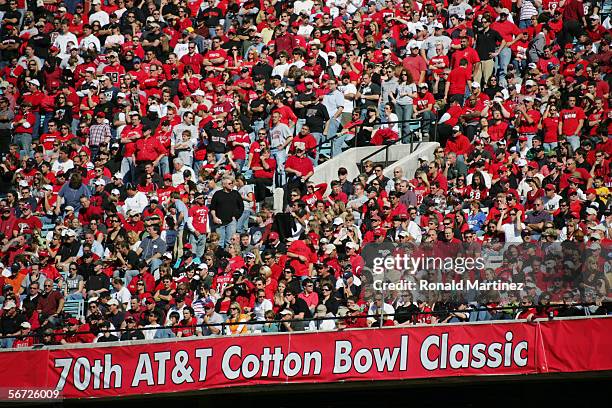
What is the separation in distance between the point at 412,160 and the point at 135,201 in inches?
180

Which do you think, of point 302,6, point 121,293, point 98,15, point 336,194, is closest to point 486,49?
point 336,194

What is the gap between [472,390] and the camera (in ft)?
63.7

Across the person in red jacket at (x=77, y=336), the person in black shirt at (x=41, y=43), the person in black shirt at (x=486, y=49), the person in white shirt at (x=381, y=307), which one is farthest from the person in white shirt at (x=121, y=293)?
the person in black shirt at (x=41, y=43)

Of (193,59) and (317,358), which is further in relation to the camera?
(193,59)

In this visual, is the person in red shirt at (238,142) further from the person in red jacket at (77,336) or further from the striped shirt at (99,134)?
the person in red jacket at (77,336)

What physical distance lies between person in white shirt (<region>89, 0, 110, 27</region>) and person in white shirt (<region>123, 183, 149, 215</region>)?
5.63m

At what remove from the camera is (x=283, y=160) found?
22.3m

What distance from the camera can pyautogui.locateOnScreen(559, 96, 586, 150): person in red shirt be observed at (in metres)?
20.2

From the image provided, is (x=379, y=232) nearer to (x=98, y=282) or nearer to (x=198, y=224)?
(x=198, y=224)

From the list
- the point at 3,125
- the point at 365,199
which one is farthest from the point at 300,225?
the point at 3,125

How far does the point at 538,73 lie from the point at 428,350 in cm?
615

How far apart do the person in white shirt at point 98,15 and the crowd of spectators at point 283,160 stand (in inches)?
1.7

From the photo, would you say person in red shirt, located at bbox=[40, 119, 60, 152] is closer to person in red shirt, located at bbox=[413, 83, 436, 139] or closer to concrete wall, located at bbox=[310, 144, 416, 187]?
concrete wall, located at bbox=[310, 144, 416, 187]

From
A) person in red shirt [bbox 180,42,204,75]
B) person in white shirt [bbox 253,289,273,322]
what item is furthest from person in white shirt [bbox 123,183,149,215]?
person in white shirt [bbox 253,289,273,322]
